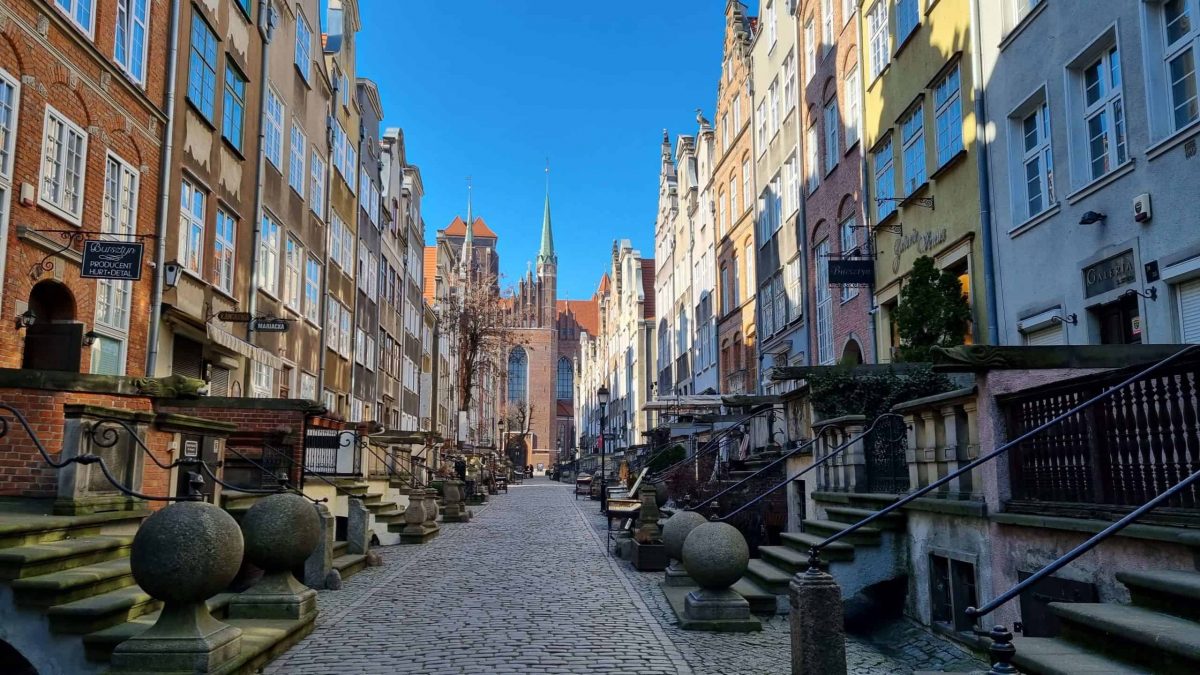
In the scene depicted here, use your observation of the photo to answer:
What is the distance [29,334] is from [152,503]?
5800mm

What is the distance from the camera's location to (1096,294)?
1250cm

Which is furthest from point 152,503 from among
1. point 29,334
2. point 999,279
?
point 999,279

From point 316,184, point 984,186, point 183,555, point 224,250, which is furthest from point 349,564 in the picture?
point 316,184

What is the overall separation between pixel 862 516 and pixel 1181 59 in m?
6.48

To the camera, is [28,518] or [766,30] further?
[766,30]

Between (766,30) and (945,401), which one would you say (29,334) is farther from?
(766,30)

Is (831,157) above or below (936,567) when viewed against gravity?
above

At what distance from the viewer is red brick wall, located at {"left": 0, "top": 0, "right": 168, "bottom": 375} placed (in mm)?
12188

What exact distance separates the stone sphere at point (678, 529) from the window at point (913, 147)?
33.3 feet

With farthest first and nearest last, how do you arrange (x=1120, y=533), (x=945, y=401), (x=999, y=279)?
(x=999, y=279)
(x=945, y=401)
(x=1120, y=533)

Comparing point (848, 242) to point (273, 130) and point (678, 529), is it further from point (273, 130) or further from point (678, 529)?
point (273, 130)

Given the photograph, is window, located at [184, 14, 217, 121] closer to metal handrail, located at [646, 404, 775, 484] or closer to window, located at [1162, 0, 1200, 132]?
metal handrail, located at [646, 404, 775, 484]

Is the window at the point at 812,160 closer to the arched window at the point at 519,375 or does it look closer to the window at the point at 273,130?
the window at the point at 273,130

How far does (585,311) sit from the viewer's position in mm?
136500
